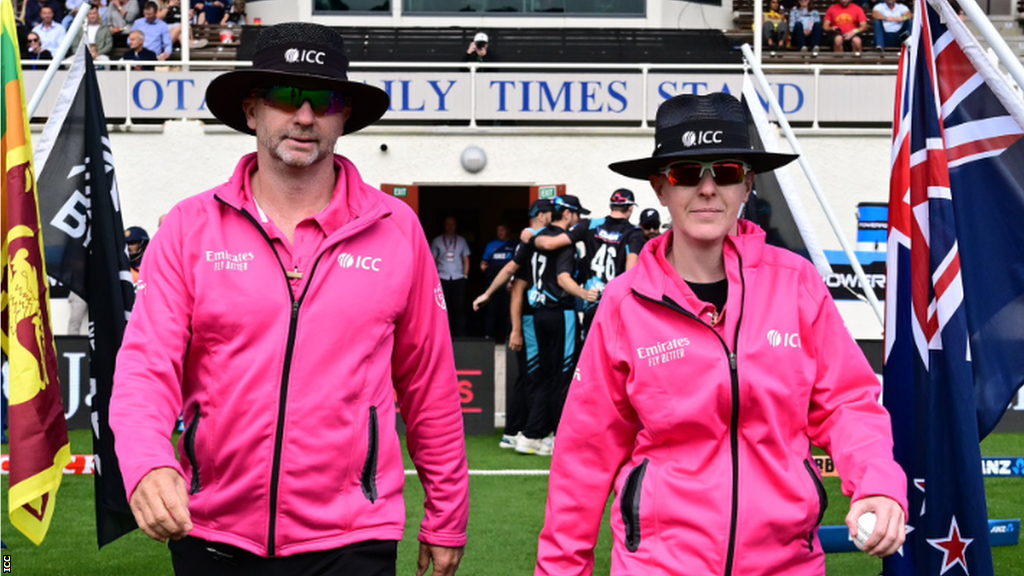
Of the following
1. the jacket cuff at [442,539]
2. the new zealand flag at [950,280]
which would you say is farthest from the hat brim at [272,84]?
the new zealand flag at [950,280]

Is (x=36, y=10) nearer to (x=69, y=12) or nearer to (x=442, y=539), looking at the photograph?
(x=69, y=12)

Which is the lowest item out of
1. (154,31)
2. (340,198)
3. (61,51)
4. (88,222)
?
(88,222)

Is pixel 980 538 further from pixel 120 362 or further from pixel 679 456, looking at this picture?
pixel 120 362

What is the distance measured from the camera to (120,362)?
3576 mm

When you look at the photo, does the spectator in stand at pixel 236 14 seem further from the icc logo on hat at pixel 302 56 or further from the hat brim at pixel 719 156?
the hat brim at pixel 719 156

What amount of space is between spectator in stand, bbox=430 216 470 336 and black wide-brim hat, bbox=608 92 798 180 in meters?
16.1

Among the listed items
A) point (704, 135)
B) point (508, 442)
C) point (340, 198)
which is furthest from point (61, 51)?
point (508, 442)

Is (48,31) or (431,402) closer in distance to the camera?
(431,402)

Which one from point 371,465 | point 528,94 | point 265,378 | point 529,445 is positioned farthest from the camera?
point 528,94

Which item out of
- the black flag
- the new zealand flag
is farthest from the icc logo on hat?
the black flag

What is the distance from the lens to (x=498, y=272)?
18.5 metres

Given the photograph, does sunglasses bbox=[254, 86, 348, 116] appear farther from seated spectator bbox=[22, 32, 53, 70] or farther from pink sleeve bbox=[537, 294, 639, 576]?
seated spectator bbox=[22, 32, 53, 70]

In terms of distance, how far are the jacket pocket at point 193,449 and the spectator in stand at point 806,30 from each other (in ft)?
68.4

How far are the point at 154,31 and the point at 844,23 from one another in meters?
11.3
